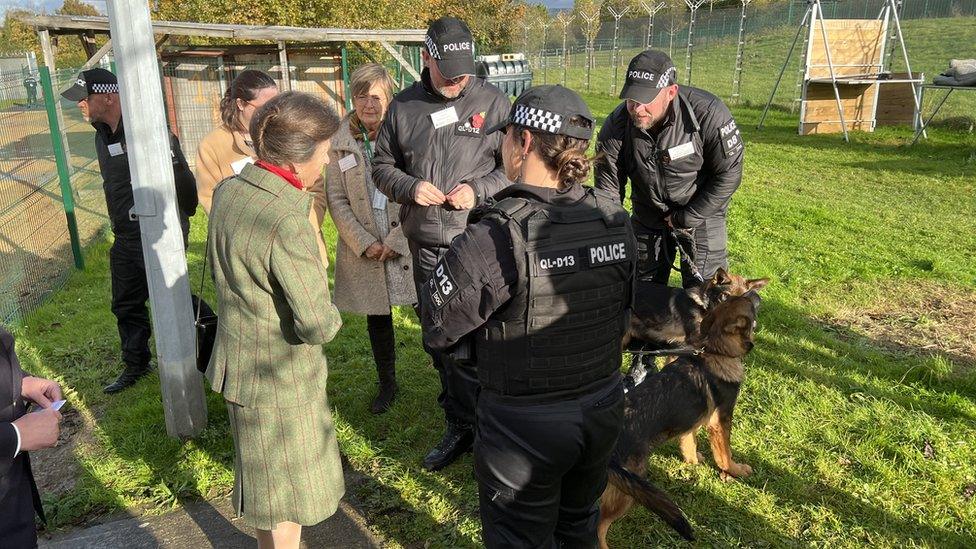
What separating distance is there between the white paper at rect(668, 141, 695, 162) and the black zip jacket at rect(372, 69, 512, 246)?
3.60 ft

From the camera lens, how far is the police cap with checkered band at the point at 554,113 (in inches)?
81.6

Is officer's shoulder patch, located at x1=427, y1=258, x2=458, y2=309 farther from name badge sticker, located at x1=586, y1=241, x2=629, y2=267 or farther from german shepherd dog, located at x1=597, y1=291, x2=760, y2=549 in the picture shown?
german shepherd dog, located at x1=597, y1=291, x2=760, y2=549

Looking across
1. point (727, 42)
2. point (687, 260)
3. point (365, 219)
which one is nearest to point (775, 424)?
point (687, 260)

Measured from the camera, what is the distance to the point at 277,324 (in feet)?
7.90

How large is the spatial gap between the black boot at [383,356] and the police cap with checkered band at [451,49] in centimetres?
171

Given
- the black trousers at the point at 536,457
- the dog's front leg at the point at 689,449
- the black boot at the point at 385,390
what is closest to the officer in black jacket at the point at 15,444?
the black trousers at the point at 536,457

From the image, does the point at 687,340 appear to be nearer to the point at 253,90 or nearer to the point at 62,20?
the point at 253,90

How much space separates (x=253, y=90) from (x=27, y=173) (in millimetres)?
4989

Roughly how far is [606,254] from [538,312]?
0.30 m

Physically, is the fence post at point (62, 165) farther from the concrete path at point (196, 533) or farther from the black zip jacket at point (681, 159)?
the black zip jacket at point (681, 159)

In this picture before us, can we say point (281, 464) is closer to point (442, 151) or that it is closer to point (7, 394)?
point (7, 394)

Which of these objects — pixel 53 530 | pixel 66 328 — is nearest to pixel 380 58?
pixel 66 328

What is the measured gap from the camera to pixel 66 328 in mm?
6043

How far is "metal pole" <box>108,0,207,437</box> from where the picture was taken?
349 centimetres
